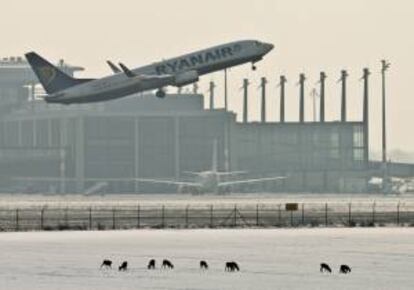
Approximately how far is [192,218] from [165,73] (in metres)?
61.5

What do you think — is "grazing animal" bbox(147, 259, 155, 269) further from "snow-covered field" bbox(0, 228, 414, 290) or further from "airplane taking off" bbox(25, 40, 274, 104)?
"airplane taking off" bbox(25, 40, 274, 104)

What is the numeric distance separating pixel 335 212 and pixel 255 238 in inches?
1712

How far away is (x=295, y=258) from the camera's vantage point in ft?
294

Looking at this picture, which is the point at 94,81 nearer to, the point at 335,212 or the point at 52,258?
the point at 335,212

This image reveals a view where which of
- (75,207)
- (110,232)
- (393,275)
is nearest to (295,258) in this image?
(393,275)

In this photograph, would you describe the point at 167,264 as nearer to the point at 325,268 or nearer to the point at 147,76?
the point at 325,268

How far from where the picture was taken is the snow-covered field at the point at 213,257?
74062mm

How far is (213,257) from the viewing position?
90.8 m

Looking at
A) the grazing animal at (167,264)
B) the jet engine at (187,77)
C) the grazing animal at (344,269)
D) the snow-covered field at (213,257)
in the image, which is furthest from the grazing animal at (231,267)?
the jet engine at (187,77)

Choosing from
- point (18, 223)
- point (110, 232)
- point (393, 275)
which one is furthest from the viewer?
point (18, 223)

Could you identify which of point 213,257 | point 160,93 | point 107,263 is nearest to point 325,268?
point 107,263

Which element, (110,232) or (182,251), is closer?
(182,251)

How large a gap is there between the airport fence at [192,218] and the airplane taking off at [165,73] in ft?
103

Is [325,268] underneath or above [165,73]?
underneath
